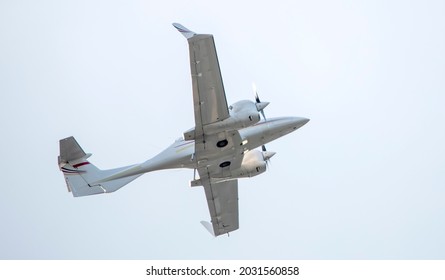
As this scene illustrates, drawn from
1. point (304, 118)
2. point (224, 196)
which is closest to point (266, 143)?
point (304, 118)

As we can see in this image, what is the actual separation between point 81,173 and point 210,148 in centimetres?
1025

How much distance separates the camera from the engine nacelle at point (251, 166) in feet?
177

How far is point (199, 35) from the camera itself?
144 ft

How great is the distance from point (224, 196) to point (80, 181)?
37.2ft

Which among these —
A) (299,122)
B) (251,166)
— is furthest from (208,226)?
(299,122)

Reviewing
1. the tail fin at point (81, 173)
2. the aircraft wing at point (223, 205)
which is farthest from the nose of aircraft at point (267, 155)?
the tail fin at point (81, 173)

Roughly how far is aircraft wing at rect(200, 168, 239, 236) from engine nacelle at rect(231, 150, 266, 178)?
3.32m

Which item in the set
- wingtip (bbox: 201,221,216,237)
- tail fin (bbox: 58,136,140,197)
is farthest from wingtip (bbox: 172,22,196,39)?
wingtip (bbox: 201,221,216,237)

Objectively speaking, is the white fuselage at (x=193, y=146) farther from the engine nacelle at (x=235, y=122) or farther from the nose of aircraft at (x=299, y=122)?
the engine nacelle at (x=235, y=122)

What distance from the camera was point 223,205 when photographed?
58.2 m

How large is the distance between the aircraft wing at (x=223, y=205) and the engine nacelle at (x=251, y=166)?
3.32 metres

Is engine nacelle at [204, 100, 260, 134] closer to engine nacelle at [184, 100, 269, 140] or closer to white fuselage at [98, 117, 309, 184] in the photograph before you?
engine nacelle at [184, 100, 269, 140]

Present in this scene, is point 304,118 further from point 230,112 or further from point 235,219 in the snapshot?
point 235,219

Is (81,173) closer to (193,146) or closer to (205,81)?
(193,146)
